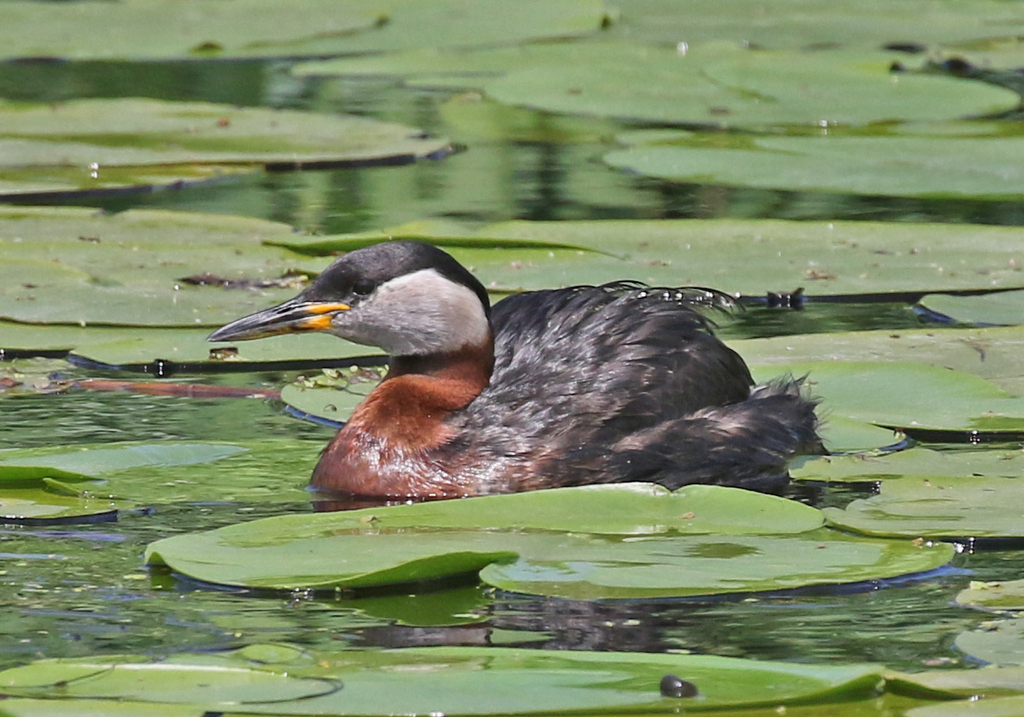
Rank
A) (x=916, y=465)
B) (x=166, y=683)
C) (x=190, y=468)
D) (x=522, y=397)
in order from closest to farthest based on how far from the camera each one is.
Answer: (x=166, y=683) < (x=916, y=465) < (x=190, y=468) < (x=522, y=397)

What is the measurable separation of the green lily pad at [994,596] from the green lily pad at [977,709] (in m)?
0.74

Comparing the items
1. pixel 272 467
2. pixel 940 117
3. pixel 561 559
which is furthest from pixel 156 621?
pixel 940 117

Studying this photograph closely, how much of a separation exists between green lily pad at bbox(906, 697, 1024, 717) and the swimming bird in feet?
7.04

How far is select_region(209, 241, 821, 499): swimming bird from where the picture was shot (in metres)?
5.69

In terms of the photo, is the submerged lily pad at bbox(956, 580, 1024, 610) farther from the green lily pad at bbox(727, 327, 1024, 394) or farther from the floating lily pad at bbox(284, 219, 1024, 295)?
the floating lily pad at bbox(284, 219, 1024, 295)

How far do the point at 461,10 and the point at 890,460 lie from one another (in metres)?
10.4

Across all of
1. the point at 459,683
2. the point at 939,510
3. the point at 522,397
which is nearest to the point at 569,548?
the point at 939,510

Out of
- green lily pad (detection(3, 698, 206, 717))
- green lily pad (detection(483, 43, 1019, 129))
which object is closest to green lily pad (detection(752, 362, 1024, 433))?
green lily pad (detection(3, 698, 206, 717))

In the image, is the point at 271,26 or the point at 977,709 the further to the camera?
the point at 271,26

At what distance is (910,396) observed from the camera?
20.4ft

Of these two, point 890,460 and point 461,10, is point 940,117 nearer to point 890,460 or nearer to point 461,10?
point 461,10

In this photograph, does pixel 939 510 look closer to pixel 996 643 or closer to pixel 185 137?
pixel 996 643

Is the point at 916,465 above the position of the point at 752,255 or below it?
below

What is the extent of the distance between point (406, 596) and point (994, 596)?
1290 mm
